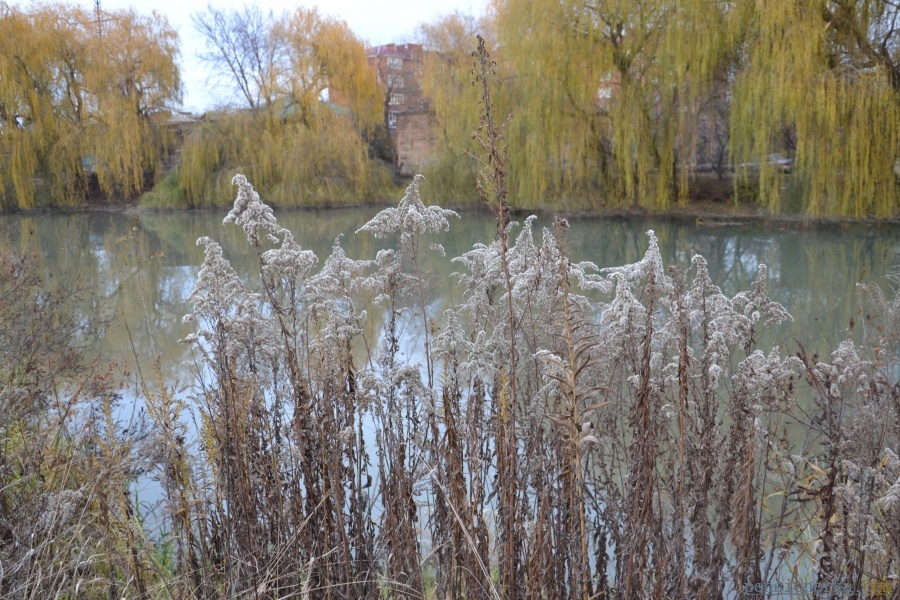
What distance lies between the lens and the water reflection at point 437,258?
781cm

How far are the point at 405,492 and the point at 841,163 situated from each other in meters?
12.9

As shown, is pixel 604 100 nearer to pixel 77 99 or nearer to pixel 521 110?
pixel 521 110

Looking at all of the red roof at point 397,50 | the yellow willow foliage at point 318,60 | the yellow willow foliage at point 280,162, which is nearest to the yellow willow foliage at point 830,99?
the yellow willow foliage at point 280,162

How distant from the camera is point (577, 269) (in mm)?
3262

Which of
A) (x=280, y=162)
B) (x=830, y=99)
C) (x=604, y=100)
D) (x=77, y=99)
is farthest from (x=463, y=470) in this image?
(x=77, y=99)

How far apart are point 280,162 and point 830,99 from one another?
13.4 metres

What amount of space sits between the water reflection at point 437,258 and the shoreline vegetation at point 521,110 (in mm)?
969

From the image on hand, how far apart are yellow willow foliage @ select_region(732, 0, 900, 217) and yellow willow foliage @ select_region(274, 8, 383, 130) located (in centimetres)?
1258

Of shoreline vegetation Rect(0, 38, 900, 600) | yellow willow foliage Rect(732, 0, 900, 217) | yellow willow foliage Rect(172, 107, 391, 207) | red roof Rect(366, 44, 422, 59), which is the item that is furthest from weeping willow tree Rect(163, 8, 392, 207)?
shoreline vegetation Rect(0, 38, 900, 600)

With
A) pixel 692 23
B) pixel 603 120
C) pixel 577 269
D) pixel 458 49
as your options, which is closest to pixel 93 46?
pixel 458 49

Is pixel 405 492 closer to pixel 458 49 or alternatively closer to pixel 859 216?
pixel 859 216

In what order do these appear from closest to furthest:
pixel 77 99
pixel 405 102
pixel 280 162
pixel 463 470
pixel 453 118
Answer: pixel 463 470 < pixel 453 118 < pixel 280 162 < pixel 77 99 < pixel 405 102

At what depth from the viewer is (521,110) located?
1672 centimetres

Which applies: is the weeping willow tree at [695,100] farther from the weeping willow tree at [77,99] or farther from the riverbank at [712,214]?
the weeping willow tree at [77,99]
